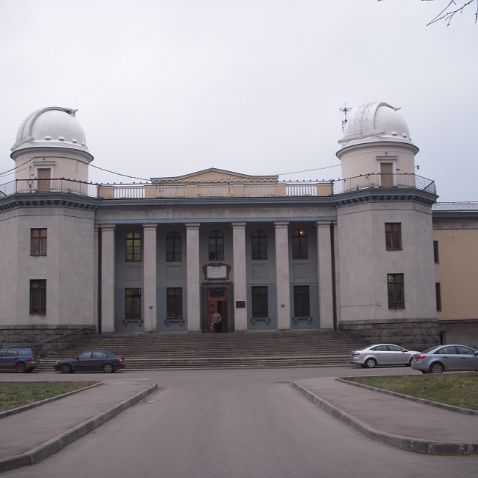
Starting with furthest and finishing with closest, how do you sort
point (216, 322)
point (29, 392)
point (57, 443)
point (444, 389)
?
point (216, 322) < point (29, 392) < point (444, 389) < point (57, 443)

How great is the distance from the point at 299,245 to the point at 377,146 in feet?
27.9

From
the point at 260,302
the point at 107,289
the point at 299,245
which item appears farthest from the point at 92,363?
the point at 299,245

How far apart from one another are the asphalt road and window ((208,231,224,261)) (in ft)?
102

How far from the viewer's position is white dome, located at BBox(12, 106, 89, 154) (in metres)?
48.4

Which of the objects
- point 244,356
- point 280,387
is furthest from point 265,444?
point 244,356

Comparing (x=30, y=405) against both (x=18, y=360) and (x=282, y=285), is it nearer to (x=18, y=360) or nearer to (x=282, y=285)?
(x=18, y=360)

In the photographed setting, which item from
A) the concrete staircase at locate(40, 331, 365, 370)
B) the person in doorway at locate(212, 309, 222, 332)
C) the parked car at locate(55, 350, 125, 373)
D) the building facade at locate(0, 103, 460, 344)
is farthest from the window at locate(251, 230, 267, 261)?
the parked car at locate(55, 350, 125, 373)

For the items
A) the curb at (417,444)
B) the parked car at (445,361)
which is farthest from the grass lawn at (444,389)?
the parked car at (445,361)

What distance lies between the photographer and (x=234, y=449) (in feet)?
39.0

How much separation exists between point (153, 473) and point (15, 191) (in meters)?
40.6

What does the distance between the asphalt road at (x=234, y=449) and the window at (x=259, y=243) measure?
31.3m

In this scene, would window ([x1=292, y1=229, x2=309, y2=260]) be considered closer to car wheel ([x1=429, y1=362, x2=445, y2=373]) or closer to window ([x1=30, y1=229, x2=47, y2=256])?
window ([x1=30, y1=229, x2=47, y2=256])

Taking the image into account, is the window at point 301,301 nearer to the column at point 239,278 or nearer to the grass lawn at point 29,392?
the column at point 239,278

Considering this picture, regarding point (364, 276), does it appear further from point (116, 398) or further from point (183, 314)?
point (116, 398)
